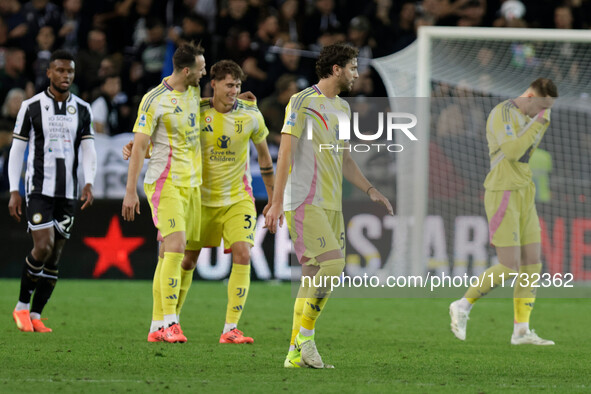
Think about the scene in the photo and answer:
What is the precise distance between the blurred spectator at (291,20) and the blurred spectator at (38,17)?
345 cm

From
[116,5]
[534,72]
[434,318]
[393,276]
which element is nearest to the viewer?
[434,318]

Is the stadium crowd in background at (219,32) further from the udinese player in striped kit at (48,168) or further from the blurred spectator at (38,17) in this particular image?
the udinese player in striped kit at (48,168)

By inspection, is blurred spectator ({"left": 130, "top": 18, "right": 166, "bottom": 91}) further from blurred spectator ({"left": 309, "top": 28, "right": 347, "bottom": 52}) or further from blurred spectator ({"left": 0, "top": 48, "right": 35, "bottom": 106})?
blurred spectator ({"left": 309, "top": 28, "right": 347, "bottom": 52})

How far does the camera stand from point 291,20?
611 inches

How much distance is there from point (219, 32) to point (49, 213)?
731cm

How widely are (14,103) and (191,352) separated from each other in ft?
25.8

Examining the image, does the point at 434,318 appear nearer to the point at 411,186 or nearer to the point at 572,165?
the point at 411,186

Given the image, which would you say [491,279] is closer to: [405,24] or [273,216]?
[273,216]

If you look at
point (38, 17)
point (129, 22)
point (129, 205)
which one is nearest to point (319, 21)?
point (129, 22)

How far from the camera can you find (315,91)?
641 cm

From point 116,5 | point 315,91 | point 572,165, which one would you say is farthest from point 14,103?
point 315,91

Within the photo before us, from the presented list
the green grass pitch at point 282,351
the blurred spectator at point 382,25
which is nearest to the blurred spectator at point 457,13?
the blurred spectator at point 382,25

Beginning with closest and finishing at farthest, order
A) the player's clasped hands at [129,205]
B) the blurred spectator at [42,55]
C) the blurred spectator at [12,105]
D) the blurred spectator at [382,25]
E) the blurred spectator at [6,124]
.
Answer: the player's clasped hands at [129,205], the blurred spectator at [6,124], the blurred spectator at [12,105], the blurred spectator at [42,55], the blurred spectator at [382,25]

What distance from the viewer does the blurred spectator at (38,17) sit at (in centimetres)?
1526
